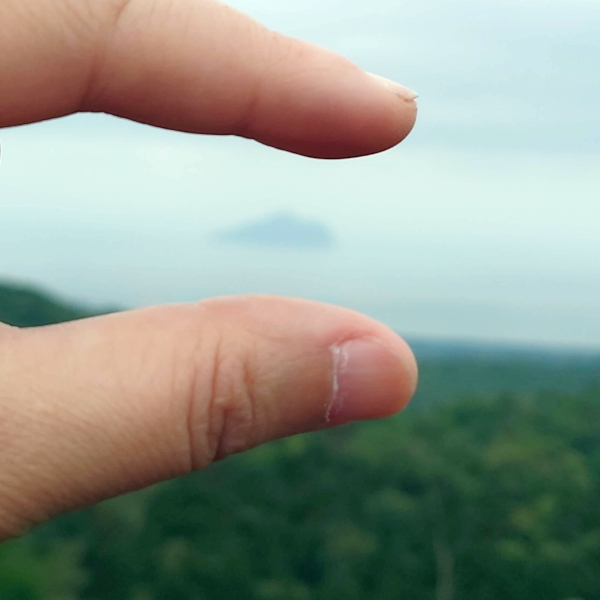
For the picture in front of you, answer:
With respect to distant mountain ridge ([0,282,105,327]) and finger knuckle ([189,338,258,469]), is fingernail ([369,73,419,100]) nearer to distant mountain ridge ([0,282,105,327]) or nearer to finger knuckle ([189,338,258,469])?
finger knuckle ([189,338,258,469])

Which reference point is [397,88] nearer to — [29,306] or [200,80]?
[200,80]

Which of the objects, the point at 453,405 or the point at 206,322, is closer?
the point at 206,322

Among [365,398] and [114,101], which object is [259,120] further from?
[365,398]

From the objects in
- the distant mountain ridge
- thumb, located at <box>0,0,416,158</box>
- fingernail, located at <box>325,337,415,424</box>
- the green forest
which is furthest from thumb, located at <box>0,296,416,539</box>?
the distant mountain ridge

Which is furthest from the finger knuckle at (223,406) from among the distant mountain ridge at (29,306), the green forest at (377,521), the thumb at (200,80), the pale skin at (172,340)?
the distant mountain ridge at (29,306)

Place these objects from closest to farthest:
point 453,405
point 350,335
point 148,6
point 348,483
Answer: point 350,335, point 148,6, point 348,483, point 453,405

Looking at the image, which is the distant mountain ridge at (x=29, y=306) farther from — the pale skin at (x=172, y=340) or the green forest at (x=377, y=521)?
the pale skin at (x=172, y=340)

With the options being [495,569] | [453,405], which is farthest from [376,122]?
[453,405]
